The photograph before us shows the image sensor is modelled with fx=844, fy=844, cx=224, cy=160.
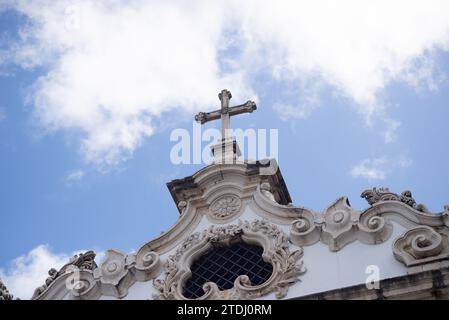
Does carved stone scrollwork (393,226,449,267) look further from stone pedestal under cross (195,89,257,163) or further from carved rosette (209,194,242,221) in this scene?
stone pedestal under cross (195,89,257,163)

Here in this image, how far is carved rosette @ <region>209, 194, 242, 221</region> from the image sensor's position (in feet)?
46.9

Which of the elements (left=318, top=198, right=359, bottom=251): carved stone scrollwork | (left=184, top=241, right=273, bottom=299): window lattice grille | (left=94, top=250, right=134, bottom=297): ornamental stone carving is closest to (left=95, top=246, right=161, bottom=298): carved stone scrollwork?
(left=94, top=250, right=134, bottom=297): ornamental stone carving

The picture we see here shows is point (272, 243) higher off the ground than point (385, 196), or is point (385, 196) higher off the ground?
point (385, 196)

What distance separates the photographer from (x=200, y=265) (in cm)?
1387

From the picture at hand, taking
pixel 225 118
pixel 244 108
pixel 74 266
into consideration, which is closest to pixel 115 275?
pixel 74 266

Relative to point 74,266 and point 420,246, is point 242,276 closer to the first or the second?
point 420,246

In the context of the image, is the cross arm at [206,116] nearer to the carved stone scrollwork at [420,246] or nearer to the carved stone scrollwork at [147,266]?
the carved stone scrollwork at [147,266]

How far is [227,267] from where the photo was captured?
13.6m

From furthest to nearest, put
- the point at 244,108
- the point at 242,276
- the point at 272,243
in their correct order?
1. the point at 244,108
2. the point at 272,243
3. the point at 242,276

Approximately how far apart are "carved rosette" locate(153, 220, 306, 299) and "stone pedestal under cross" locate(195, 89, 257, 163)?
6.58ft

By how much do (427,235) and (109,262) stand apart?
209 inches

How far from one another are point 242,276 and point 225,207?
1761 millimetres
